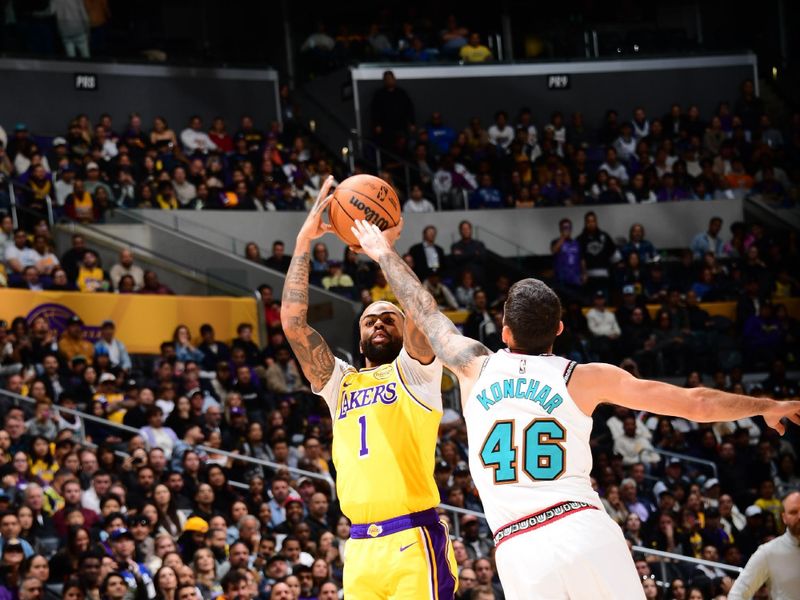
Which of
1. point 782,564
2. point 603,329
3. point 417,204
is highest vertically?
point 417,204

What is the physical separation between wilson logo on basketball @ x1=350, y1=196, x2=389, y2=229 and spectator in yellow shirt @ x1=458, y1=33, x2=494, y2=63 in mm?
17398

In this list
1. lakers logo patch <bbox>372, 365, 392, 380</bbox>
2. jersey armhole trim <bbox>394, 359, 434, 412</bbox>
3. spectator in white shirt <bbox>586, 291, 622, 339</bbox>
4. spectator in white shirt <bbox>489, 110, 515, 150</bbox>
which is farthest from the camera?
spectator in white shirt <bbox>489, 110, 515, 150</bbox>

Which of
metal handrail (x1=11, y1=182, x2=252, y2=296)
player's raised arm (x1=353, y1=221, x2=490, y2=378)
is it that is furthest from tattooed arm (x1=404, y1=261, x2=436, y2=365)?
metal handrail (x1=11, y1=182, x2=252, y2=296)

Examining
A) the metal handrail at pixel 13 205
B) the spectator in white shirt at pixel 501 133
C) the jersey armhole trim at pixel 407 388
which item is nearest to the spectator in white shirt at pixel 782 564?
the jersey armhole trim at pixel 407 388

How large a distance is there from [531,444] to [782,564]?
332 cm

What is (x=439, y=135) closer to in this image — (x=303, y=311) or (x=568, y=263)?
(x=568, y=263)

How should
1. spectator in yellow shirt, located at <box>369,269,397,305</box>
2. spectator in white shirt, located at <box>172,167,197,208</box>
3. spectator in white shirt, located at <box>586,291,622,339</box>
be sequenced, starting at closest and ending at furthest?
1. spectator in yellow shirt, located at <box>369,269,397,305</box>
2. spectator in white shirt, located at <box>586,291,622,339</box>
3. spectator in white shirt, located at <box>172,167,197,208</box>

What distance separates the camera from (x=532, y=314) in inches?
198

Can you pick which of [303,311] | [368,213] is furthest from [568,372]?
[303,311]

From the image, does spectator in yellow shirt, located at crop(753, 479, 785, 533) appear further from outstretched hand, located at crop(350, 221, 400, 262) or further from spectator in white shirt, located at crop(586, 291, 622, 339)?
outstretched hand, located at crop(350, 221, 400, 262)

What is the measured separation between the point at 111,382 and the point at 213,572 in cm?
357

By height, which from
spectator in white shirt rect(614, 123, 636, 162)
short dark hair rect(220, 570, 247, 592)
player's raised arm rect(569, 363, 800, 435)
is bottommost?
short dark hair rect(220, 570, 247, 592)

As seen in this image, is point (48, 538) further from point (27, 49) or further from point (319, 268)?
point (27, 49)

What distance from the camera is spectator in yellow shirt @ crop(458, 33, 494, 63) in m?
23.6
